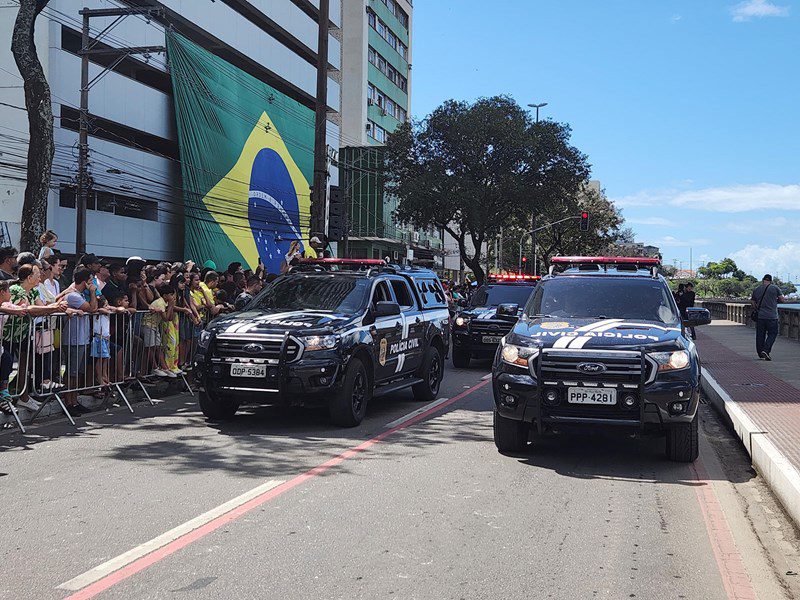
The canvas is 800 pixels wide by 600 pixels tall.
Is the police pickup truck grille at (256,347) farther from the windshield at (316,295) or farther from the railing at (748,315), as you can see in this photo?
the railing at (748,315)

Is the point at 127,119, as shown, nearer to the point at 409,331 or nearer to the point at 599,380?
the point at 409,331

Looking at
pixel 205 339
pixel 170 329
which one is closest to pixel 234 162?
pixel 170 329

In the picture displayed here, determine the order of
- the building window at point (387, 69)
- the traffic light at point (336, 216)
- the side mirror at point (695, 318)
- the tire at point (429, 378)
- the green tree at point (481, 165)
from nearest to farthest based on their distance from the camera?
the side mirror at point (695, 318)
the tire at point (429, 378)
the traffic light at point (336, 216)
the green tree at point (481, 165)
the building window at point (387, 69)

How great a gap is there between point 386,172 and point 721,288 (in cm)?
7894

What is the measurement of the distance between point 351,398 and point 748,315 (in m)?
29.2

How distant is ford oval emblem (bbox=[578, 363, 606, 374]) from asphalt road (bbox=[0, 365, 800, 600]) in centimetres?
93

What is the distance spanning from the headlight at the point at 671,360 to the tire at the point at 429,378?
5.01 meters


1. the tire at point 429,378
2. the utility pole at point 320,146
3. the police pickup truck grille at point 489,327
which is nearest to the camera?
the tire at point 429,378

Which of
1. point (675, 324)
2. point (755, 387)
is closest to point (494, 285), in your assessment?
point (755, 387)

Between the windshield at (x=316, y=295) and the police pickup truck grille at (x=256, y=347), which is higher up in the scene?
the windshield at (x=316, y=295)

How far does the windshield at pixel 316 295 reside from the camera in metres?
9.92

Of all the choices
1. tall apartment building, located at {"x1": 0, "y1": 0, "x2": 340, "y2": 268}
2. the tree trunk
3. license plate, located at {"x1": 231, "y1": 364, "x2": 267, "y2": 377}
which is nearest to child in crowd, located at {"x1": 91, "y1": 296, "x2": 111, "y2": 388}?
license plate, located at {"x1": 231, "y1": 364, "x2": 267, "y2": 377}

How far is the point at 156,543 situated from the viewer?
504 centimetres

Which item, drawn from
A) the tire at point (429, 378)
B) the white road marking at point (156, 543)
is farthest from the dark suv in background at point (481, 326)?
the white road marking at point (156, 543)
